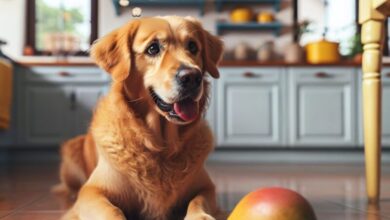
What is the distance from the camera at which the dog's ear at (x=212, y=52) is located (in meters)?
1.40

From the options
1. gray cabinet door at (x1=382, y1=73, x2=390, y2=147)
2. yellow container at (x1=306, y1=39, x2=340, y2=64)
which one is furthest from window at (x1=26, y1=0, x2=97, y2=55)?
gray cabinet door at (x1=382, y1=73, x2=390, y2=147)

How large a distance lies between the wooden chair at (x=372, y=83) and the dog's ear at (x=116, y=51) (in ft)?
2.43

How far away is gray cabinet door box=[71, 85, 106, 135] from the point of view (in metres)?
4.14

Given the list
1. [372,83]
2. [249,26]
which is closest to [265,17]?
Answer: [249,26]

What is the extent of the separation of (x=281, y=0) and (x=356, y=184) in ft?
9.51

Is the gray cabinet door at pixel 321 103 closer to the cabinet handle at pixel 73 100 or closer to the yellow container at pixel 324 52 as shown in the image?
the yellow container at pixel 324 52

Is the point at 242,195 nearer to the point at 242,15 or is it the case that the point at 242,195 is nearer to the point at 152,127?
the point at 152,127

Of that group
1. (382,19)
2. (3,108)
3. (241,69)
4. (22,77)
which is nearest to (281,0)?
(241,69)

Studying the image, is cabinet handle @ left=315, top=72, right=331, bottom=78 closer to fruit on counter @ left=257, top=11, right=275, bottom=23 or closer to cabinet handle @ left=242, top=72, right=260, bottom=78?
cabinet handle @ left=242, top=72, right=260, bottom=78

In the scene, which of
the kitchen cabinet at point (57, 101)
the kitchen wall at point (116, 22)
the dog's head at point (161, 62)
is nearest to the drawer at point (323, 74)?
the kitchen wall at point (116, 22)

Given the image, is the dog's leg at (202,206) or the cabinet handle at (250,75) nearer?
the dog's leg at (202,206)

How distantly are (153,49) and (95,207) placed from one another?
0.43 meters

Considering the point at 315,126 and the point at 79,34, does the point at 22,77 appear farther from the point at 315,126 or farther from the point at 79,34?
the point at 315,126

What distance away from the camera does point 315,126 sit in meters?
4.19
